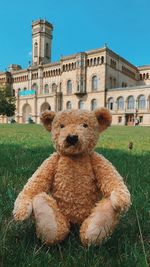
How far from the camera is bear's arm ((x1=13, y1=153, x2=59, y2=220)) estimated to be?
59.7 inches

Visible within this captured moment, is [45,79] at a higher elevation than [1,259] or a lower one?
higher

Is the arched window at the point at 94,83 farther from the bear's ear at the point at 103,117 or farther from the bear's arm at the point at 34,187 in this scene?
the bear's arm at the point at 34,187

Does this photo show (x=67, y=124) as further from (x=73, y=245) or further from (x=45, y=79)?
(x=45, y=79)

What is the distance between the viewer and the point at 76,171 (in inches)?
67.9

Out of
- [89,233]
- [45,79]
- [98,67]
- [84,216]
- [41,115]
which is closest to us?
[89,233]

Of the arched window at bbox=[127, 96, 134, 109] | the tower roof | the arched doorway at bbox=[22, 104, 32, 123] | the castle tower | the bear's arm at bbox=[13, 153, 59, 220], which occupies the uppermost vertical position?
the tower roof

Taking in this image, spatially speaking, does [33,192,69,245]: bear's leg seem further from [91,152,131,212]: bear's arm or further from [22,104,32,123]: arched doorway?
[22,104,32,123]: arched doorway

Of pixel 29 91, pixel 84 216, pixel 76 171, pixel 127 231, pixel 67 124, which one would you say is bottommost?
pixel 127 231

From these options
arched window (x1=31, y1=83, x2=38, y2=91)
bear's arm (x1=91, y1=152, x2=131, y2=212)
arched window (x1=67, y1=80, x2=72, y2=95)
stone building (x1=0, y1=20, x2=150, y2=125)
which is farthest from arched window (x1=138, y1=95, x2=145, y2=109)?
bear's arm (x1=91, y1=152, x2=131, y2=212)

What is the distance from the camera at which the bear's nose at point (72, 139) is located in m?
1.63

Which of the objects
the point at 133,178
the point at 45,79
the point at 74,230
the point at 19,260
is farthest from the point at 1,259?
the point at 45,79

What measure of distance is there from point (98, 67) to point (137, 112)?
471 inches

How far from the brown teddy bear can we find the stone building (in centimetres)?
5006

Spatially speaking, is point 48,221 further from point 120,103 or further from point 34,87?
point 34,87
